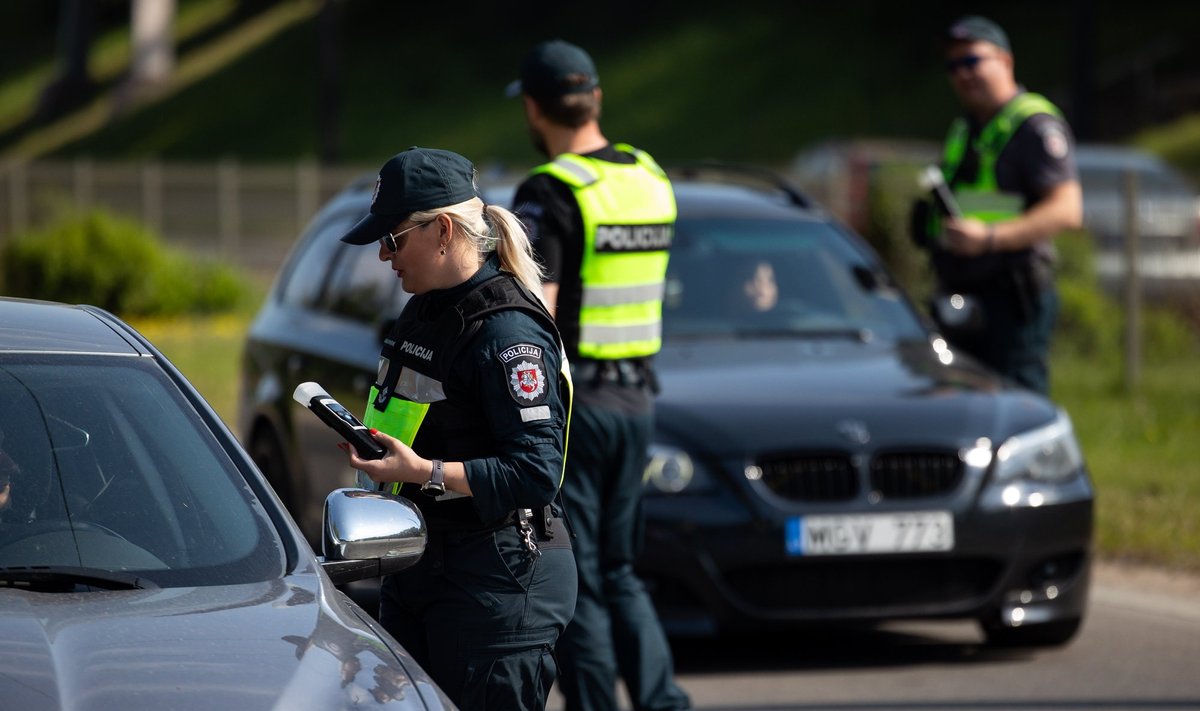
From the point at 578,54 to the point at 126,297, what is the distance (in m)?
15.8

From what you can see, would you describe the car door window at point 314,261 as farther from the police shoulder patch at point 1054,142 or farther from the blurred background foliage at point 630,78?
the blurred background foliage at point 630,78

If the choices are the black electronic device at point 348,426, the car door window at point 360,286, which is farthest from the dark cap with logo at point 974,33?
the black electronic device at point 348,426

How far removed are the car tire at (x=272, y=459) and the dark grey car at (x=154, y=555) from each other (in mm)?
3658

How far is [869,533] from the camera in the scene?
240 inches

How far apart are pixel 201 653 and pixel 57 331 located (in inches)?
41.0

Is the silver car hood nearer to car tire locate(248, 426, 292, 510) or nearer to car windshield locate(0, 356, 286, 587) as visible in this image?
car windshield locate(0, 356, 286, 587)

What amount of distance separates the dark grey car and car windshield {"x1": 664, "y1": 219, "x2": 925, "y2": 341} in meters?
3.52

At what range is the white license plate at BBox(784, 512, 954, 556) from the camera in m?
6.08

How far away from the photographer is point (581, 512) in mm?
5113

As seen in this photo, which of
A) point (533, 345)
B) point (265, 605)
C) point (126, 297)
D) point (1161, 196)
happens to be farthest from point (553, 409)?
point (126, 297)

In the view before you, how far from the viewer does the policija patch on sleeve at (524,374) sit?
3.65 metres

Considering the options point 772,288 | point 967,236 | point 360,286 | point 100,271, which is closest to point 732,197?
point 772,288

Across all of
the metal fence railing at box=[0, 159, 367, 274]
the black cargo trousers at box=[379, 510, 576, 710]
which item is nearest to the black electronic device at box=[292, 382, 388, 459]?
the black cargo trousers at box=[379, 510, 576, 710]

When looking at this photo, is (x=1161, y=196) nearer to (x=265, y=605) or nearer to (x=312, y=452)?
(x=312, y=452)
